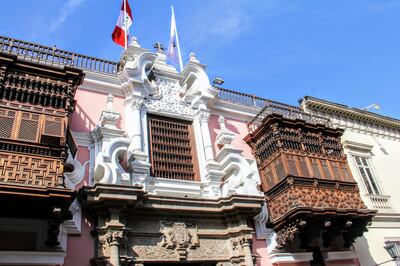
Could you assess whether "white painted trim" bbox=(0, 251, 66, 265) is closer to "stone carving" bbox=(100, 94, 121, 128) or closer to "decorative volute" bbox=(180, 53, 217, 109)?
"stone carving" bbox=(100, 94, 121, 128)

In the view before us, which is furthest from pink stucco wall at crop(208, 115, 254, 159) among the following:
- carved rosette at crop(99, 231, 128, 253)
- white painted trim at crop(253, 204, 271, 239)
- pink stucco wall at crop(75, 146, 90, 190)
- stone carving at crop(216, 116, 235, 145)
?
carved rosette at crop(99, 231, 128, 253)

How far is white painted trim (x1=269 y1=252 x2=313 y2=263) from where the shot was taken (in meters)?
10.1

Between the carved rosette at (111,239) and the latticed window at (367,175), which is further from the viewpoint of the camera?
the latticed window at (367,175)

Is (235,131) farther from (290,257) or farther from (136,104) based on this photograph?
(290,257)

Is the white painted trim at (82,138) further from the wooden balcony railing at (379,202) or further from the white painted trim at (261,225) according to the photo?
the wooden balcony railing at (379,202)

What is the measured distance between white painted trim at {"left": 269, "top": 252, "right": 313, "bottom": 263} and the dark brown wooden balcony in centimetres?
531

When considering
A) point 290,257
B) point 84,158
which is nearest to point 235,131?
point 290,257

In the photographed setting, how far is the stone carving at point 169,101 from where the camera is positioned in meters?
11.1

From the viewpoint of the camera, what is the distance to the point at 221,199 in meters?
9.76

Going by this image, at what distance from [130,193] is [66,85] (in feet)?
9.09

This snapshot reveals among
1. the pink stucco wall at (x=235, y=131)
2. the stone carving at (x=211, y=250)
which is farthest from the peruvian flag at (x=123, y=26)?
the stone carving at (x=211, y=250)

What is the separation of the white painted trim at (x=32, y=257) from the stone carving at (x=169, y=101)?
15.5 feet

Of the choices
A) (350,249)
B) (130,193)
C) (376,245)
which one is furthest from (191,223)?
(376,245)

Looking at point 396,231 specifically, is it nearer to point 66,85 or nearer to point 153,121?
point 153,121
